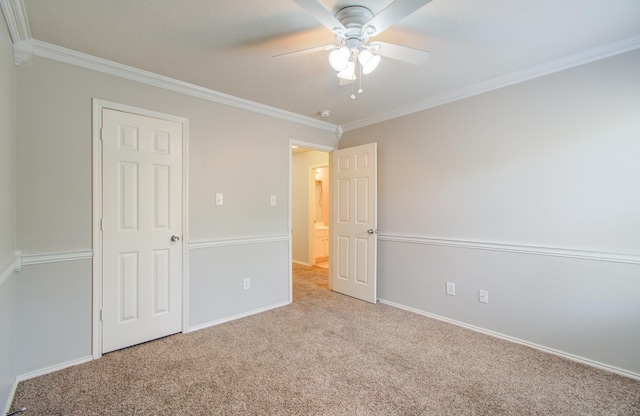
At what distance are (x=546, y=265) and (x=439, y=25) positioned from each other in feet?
6.89

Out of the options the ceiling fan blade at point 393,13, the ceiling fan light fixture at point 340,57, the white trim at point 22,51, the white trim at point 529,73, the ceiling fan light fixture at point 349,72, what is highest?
the white trim at point 529,73

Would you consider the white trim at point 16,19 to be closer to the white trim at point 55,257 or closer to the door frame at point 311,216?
the white trim at point 55,257

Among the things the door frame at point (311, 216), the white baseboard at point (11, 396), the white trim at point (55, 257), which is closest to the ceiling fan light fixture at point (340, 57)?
the white trim at point (55, 257)

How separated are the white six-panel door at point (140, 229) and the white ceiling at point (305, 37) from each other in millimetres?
603

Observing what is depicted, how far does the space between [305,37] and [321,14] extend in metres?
0.56

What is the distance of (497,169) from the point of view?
2.68m

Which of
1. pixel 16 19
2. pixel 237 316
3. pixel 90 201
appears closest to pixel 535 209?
pixel 237 316

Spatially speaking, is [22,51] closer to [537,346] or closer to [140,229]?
[140,229]

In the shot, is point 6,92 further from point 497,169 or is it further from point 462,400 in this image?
point 497,169

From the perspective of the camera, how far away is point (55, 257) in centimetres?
213

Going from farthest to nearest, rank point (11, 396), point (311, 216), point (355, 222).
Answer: point (311, 216), point (355, 222), point (11, 396)

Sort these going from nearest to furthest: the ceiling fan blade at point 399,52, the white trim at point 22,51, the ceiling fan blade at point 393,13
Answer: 1. the ceiling fan blade at point 393,13
2. the ceiling fan blade at point 399,52
3. the white trim at point 22,51

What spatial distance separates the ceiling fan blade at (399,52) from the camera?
1752 mm

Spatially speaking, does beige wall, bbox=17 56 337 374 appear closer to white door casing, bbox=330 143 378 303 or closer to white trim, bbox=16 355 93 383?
white trim, bbox=16 355 93 383
